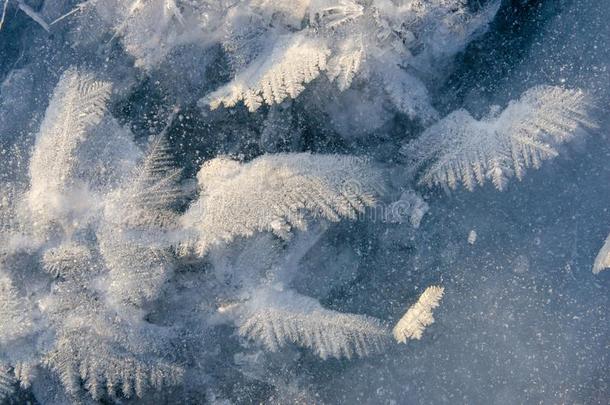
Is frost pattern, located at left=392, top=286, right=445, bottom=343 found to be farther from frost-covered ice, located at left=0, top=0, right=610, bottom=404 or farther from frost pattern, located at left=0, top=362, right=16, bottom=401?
frost pattern, located at left=0, top=362, right=16, bottom=401

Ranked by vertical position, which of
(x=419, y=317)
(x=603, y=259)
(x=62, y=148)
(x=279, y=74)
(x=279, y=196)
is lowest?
(x=603, y=259)

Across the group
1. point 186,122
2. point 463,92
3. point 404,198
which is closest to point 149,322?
point 186,122

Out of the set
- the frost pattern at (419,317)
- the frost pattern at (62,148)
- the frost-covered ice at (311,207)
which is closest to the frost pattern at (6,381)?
the frost-covered ice at (311,207)

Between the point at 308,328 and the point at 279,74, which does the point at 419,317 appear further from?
the point at 279,74

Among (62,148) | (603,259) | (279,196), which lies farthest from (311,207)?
(603,259)

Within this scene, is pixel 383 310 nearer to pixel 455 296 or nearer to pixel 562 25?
pixel 455 296

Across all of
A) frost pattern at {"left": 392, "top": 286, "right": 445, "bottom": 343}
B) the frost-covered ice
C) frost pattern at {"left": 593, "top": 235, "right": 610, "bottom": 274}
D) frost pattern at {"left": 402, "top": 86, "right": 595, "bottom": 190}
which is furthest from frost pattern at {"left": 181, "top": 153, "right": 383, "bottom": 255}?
frost pattern at {"left": 593, "top": 235, "right": 610, "bottom": 274}

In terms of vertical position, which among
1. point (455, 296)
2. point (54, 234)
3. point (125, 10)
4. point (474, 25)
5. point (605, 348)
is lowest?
point (605, 348)
